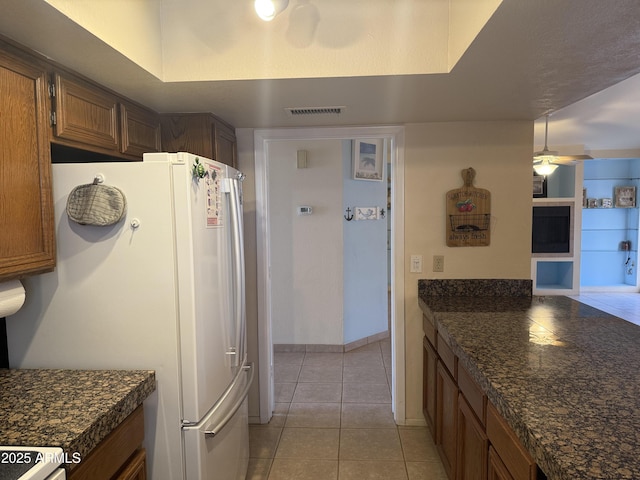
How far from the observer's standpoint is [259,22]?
64.0 inches

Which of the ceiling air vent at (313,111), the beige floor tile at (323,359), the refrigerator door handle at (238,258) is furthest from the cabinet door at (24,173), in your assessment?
the beige floor tile at (323,359)

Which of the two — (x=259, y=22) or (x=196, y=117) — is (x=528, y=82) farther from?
(x=196, y=117)

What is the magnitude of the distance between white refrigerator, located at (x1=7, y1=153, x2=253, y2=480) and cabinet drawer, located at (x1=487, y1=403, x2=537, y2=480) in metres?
1.05

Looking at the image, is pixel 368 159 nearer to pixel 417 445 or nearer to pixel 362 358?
pixel 362 358

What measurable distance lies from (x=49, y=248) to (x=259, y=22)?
122 cm

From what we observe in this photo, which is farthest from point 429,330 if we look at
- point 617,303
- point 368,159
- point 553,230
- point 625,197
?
point 625,197

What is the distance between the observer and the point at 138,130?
1.93 m

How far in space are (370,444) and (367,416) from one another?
1.06 ft

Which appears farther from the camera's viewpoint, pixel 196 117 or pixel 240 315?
pixel 196 117

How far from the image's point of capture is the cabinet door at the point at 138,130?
1.81m

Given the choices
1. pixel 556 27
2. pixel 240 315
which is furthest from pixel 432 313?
pixel 556 27

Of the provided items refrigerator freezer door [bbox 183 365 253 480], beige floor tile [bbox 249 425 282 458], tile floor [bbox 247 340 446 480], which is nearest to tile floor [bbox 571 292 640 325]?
tile floor [bbox 247 340 446 480]

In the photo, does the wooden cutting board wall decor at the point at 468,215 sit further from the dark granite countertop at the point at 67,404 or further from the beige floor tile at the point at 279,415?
the dark granite countertop at the point at 67,404

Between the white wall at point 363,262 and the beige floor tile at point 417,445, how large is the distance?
152 cm
